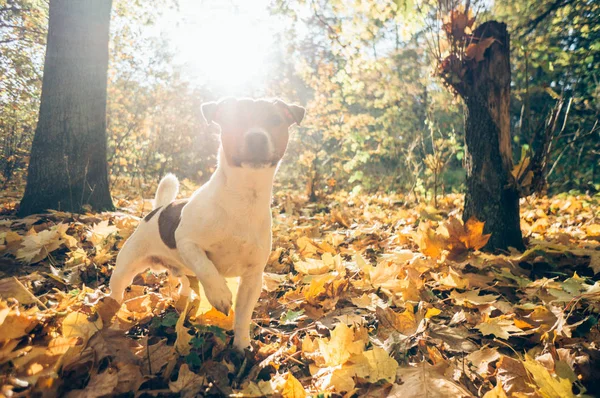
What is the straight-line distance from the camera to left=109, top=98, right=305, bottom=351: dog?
76.2 inches

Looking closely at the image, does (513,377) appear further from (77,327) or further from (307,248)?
(307,248)

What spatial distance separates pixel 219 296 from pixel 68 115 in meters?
4.12

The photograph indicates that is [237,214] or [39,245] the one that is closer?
[237,214]

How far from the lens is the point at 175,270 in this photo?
8.15 feet

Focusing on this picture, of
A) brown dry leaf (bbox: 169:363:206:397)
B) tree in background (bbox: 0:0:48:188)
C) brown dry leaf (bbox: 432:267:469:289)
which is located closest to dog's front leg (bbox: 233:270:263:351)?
brown dry leaf (bbox: 169:363:206:397)

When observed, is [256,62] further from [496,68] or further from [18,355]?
[18,355]

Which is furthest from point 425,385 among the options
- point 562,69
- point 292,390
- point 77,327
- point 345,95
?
point 345,95

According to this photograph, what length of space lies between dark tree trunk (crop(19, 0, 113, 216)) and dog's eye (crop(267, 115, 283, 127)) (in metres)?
3.37

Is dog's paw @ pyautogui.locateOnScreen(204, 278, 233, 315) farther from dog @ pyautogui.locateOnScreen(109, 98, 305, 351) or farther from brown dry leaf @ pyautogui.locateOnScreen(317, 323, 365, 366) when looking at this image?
brown dry leaf @ pyautogui.locateOnScreen(317, 323, 365, 366)

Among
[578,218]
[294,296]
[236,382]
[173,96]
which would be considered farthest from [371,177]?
[236,382]

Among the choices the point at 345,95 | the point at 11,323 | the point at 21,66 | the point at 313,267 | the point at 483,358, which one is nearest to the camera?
the point at 11,323

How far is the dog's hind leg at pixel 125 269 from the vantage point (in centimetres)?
233

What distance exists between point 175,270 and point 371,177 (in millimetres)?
10318

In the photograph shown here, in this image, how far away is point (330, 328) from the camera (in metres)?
2.10
